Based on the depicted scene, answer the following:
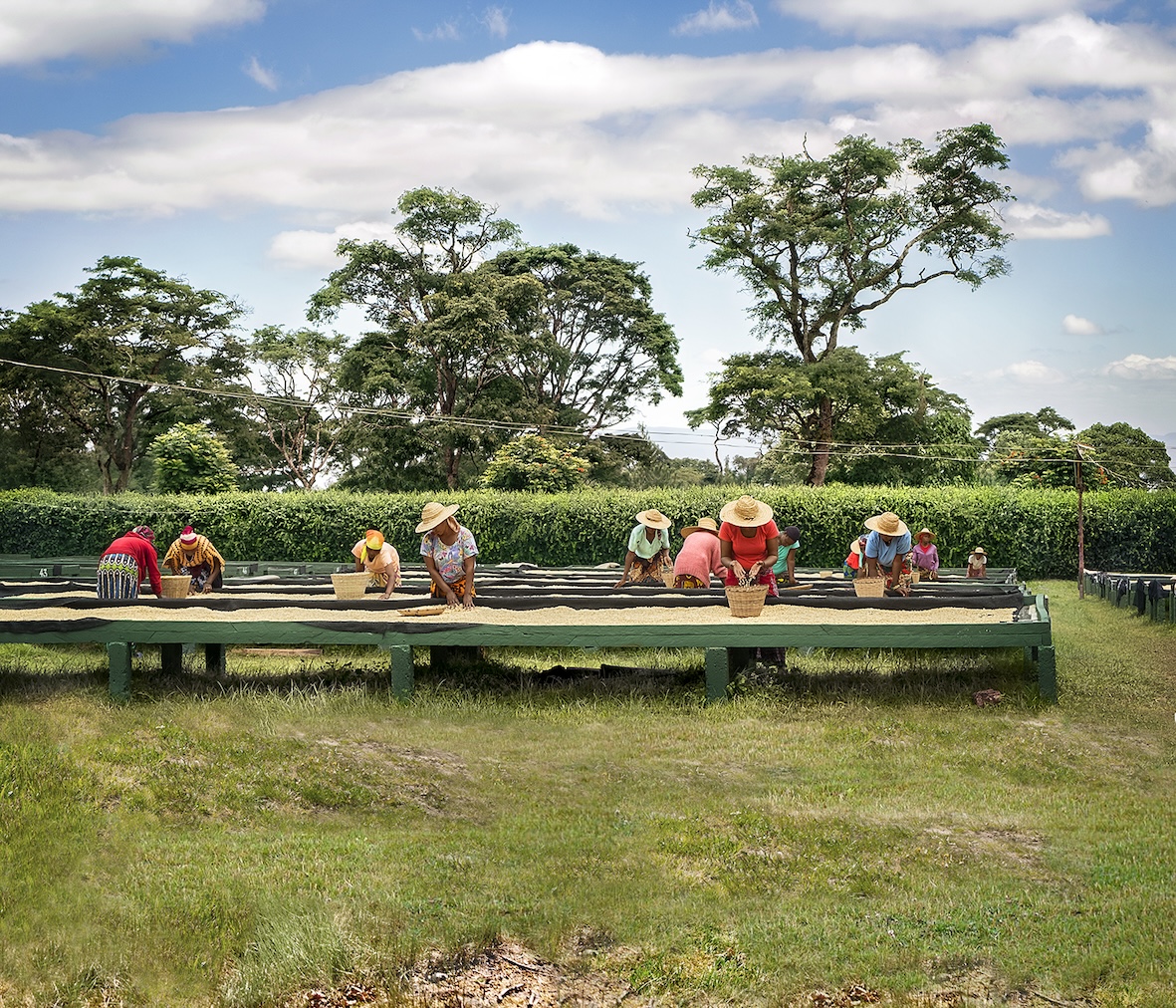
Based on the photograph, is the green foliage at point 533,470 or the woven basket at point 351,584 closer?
the woven basket at point 351,584

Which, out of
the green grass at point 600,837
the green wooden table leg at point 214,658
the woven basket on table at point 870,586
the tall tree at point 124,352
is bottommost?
the green grass at point 600,837

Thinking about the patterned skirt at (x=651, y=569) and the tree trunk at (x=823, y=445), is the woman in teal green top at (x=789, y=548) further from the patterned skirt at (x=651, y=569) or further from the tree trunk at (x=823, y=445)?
the tree trunk at (x=823, y=445)

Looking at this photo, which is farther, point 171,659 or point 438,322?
point 438,322

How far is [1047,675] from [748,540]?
255 centimetres

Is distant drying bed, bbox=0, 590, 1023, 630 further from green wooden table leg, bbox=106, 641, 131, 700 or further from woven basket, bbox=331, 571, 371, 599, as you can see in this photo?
woven basket, bbox=331, 571, 371, 599

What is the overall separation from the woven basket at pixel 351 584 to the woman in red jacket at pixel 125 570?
1568 mm

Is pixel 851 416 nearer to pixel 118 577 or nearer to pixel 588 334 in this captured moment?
pixel 588 334

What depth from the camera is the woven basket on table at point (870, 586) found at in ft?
36.6

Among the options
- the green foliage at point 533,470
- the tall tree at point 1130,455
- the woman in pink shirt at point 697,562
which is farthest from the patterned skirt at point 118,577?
the tall tree at point 1130,455

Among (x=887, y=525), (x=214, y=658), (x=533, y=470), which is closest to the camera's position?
(x=214, y=658)

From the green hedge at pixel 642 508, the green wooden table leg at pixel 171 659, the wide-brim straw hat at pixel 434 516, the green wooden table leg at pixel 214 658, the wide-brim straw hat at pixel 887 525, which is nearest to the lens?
the wide-brim straw hat at pixel 434 516

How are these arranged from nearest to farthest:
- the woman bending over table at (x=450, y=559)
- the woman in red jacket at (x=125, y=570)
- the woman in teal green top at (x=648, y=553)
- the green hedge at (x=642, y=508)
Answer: the woman bending over table at (x=450, y=559) < the woman in red jacket at (x=125, y=570) < the woman in teal green top at (x=648, y=553) < the green hedge at (x=642, y=508)

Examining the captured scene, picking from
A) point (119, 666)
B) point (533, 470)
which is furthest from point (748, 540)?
point (533, 470)

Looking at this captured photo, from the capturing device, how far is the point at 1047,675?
8.64 meters
